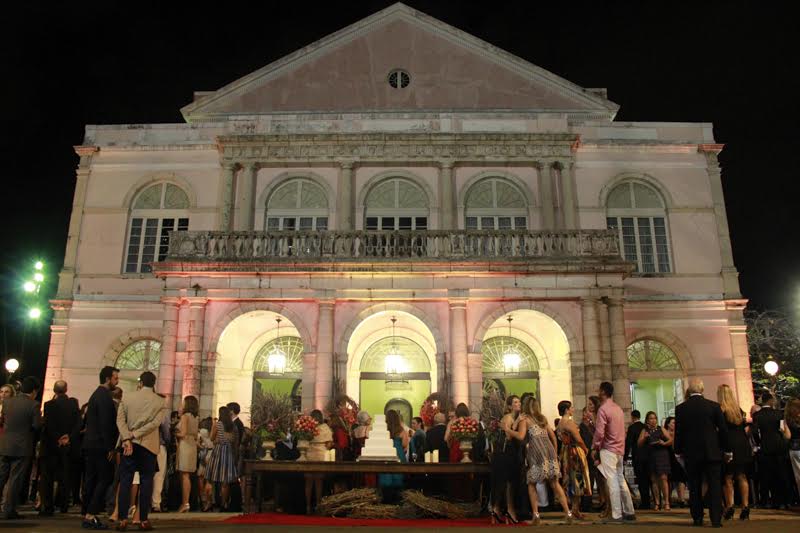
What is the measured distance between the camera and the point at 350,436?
47.0ft

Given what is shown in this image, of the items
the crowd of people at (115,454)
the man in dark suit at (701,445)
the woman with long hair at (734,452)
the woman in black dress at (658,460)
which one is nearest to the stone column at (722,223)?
the woman in black dress at (658,460)

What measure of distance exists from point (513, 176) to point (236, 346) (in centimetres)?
1016

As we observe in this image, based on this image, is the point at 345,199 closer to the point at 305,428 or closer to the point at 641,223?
the point at 641,223

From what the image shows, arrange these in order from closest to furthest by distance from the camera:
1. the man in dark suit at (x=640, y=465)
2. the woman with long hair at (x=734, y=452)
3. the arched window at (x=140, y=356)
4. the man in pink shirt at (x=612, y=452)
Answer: the man in pink shirt at (x=612, y=452) < the woman with long hair at (x=734, y=452) < the man in dark suit at (x=640, y=465) < the arched window at (x=140, y=356)

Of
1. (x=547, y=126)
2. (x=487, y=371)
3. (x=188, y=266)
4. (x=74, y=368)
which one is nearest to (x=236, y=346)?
(x=188, y=266)

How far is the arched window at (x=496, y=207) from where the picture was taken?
23.6 metres

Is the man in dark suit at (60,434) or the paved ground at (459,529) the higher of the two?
the man in dark suit at (60,434)

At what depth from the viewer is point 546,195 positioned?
76.8 ft

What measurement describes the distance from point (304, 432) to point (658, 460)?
6.15 meters

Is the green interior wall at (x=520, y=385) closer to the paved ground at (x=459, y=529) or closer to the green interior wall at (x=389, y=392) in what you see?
the green interior wall at (x=389, y=392)

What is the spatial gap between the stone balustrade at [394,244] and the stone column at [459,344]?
3.75ft

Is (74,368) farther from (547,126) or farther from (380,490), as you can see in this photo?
(547,126)

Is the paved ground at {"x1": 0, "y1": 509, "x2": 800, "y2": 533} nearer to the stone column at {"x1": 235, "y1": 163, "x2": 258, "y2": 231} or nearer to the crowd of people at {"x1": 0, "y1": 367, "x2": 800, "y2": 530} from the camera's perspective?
the crowd of people at {"x1": 0, "y1": 367, "x2": 800, "y2": 530}

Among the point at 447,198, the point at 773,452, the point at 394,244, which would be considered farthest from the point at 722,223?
the point at 773,452
